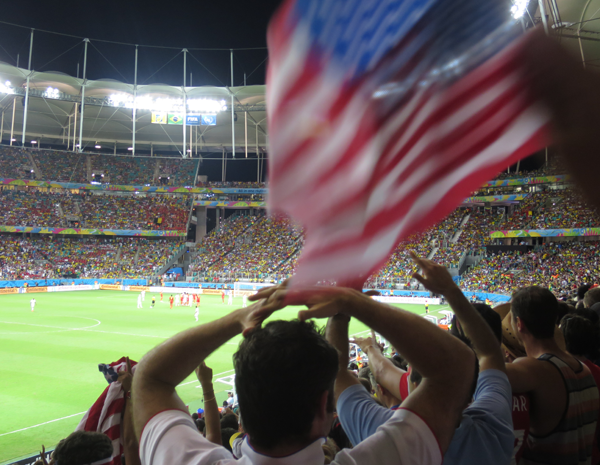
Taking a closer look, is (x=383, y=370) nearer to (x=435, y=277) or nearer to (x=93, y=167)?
(x=435, y=277)

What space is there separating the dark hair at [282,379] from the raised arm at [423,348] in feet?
0.37

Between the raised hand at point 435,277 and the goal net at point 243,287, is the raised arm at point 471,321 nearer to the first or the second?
the raised hand at point 435,277

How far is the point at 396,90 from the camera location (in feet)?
10.6

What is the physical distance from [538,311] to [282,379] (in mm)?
2403

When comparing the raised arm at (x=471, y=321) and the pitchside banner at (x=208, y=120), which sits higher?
the pitchside banner at (x=208, y=120)

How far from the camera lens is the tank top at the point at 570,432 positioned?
293cm

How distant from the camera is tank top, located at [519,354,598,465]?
2.93 m

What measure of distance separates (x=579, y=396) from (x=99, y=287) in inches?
2224

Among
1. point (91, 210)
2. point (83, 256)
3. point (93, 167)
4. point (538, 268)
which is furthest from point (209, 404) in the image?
point (93, 167)

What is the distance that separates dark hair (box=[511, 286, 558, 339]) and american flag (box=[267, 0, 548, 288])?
92 cm

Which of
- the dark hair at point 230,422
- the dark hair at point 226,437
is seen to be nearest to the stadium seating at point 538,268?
the dark hair at point 230,422

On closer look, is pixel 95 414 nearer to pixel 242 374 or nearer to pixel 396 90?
pixel 242 374

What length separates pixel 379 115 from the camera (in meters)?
3.29

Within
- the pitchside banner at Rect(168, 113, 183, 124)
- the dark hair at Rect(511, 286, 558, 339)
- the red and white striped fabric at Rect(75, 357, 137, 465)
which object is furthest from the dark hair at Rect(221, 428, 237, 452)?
the pitchside banner at Rect(168, 113, 183, 124)
